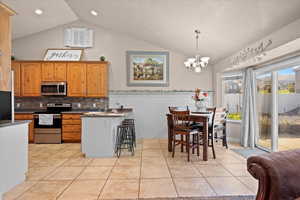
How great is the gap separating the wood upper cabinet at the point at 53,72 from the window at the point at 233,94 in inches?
178

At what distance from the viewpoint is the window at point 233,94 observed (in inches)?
206

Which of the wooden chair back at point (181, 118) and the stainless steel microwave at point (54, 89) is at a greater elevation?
the stainless steel microwave at point (54, 89)

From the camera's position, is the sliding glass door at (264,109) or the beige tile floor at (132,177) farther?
the sliding glass door at (264,109)

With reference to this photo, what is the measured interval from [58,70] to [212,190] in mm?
4687

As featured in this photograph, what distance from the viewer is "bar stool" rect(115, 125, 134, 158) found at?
161 inches

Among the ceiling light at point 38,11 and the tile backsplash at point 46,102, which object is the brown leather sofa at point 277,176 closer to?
the tile backsplash at point 46,102

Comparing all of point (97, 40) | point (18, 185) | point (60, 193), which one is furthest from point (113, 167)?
point (97, 40)

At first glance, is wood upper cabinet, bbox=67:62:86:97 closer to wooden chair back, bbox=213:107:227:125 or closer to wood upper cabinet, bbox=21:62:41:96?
wood upper cabinet, bbox=21:62:41:96

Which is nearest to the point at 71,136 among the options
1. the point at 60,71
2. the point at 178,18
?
the point at 60,71

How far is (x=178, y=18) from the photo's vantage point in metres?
3.69

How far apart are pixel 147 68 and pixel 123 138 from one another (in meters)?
2.28

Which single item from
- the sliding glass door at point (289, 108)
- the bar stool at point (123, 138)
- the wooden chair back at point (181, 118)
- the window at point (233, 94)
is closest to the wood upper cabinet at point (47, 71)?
the bar stool at point (123, 138)

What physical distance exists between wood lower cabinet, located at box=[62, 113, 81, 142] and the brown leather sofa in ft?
15.0

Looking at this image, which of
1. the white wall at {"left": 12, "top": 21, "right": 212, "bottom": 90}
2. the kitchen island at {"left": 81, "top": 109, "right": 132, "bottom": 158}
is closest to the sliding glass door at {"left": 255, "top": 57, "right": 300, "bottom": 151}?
the white wall at {"left": 12, "top": 21, "right": 212, "bottom": 90}
